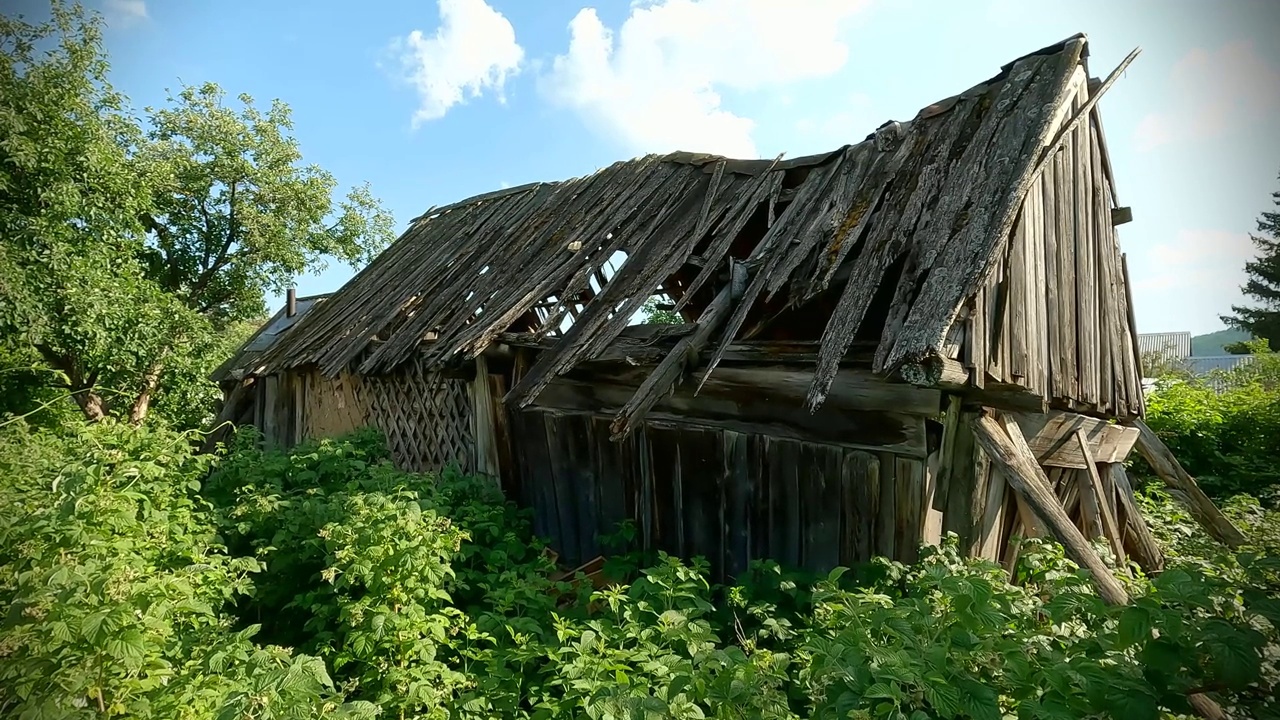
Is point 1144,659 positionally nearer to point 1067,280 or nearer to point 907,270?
point 907,270

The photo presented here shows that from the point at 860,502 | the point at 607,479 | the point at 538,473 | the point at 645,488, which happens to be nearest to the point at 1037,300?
the point at 860,502

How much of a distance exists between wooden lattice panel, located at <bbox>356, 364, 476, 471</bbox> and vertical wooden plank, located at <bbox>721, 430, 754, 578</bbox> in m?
3.11

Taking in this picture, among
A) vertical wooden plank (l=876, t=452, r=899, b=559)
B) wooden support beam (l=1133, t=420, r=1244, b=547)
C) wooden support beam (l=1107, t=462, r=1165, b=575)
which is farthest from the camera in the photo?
wooden support beam (l=1107, t=462, r=1165, b=575)

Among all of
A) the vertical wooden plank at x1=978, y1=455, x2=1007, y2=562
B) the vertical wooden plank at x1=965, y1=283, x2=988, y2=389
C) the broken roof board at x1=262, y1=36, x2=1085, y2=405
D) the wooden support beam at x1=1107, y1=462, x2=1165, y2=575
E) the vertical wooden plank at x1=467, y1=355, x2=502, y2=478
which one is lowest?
the wooden support beam at x1=1107, y1=462, x2=1165, y2=575

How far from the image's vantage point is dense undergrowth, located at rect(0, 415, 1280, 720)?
1.94 m

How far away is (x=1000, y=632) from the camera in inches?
97.2

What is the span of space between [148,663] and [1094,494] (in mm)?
6528

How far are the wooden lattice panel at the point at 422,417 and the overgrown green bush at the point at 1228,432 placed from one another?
8.52 metres

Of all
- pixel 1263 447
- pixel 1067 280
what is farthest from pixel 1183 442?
pixel 1067 280

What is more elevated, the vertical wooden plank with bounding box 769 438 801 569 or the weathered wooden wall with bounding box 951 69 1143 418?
the weathered wooden wall with bounding box 951 69 1143 418

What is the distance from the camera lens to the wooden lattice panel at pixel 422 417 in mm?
7070

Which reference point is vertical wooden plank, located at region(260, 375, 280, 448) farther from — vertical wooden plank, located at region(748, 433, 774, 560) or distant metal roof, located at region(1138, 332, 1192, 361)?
distant metal roof, located at region(1138, 332, 1192, 361)

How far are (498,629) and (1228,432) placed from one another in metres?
10.8

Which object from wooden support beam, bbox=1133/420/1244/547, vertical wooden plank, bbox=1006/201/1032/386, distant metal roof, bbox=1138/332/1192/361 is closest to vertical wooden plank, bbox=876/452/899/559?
vertical wooden plank, bbox=1006/201/1032/386
